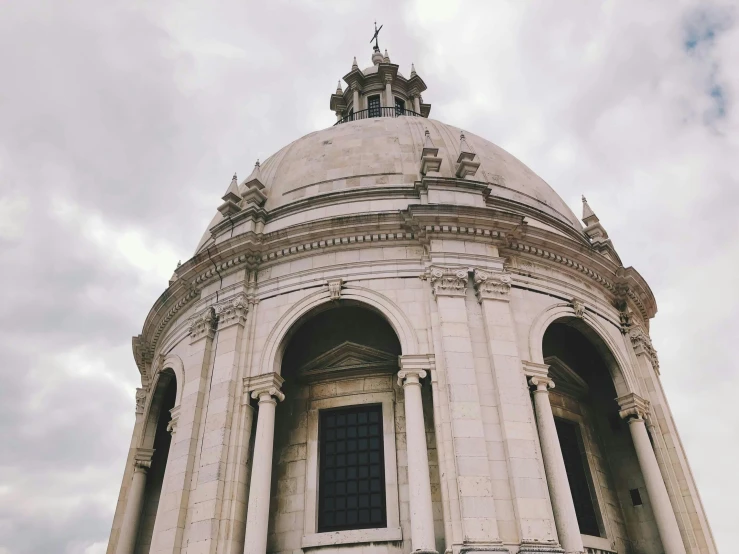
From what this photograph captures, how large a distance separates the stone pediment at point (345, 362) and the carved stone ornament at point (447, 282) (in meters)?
2.85

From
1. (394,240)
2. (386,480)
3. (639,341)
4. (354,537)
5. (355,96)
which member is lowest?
(354,537)

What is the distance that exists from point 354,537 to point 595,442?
10.3 m

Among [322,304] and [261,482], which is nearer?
[261,482]

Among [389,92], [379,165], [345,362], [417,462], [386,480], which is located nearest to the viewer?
[417,462]

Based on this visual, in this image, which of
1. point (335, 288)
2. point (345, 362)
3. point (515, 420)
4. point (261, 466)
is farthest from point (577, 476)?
point (261, 466)

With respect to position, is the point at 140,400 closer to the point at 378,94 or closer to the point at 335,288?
the point at 335,288

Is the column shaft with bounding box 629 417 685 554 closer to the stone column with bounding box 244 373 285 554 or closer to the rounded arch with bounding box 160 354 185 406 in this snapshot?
the stone column with bounding box 244 373 285 554

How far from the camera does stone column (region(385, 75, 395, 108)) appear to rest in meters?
36.5

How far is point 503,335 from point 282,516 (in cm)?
846

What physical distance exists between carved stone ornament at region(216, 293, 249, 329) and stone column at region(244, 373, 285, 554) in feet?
7.70

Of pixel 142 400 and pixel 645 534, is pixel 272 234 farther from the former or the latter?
pixel 645 534

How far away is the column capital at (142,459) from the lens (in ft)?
74.3

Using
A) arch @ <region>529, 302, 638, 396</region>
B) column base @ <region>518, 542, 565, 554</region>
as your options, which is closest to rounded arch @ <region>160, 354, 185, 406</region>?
column base @ <region>518, 542, 565, 554</region>

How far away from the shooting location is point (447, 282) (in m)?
18.5
